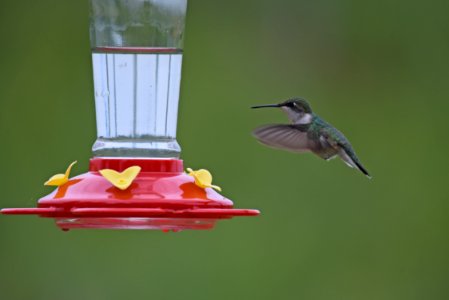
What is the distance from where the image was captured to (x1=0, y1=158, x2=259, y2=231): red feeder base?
10.0 ft

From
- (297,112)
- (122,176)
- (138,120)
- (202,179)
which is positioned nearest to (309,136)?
(297,112)

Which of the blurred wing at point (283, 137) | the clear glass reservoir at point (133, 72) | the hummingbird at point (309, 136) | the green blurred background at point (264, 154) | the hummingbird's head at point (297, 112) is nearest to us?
the clear glass reservoir at point (133, 72)

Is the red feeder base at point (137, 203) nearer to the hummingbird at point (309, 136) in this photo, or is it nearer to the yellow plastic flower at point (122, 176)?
the yellow plastic flower at point (122, 176)

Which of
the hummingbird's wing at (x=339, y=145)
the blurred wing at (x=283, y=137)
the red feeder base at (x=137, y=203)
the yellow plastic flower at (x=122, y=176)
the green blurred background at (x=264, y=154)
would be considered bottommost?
the green blurred background at (x=264, y=154)

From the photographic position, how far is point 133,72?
A: 366cm

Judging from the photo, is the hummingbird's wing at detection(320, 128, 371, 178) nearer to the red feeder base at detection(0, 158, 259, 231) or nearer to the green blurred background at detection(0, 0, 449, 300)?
the red feeder base at detection(0, 158, 259, 231)

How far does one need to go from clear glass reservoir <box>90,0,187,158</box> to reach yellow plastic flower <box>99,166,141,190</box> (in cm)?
43

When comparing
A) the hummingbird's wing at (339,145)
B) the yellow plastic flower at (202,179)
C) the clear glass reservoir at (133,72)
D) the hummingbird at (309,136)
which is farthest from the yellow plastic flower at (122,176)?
the hummingbird's wing at (339,145)

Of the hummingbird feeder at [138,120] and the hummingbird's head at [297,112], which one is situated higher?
the hummingbird feeder at [138,120]

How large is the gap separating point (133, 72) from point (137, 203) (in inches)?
30.5

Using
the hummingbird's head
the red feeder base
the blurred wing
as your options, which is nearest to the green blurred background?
the hummingbird's head

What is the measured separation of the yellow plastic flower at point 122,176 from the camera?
10.3 ft

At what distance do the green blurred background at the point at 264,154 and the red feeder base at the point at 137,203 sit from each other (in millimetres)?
3469

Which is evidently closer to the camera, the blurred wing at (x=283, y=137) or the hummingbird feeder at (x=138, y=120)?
the hummingbird feeder at (x=138, y=120)
